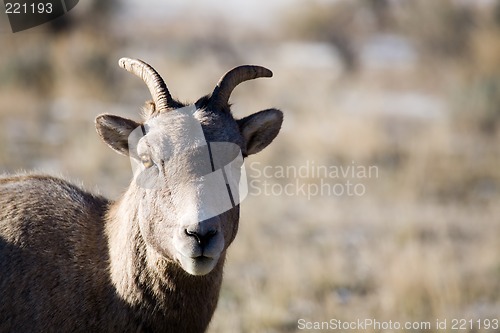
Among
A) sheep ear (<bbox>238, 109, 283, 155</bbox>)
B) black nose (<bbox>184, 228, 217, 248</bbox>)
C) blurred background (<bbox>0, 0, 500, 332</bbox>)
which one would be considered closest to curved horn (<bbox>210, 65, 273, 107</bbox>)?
sheep ear (<bbox>238, 109, 283, 155</bbox>)

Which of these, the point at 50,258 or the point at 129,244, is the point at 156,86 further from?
the point at 50,258

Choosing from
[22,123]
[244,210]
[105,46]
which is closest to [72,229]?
[244,210]

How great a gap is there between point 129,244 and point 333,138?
1102 centimetres

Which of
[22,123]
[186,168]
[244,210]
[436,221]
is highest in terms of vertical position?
[186,168]

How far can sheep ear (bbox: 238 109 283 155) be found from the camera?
5.52 meters

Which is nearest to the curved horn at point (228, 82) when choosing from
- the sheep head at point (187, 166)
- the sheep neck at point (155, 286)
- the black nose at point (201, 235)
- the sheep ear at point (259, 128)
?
the sheep head at point (187, 166)

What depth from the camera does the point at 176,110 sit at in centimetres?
515

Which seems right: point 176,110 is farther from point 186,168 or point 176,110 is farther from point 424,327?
point 424,327

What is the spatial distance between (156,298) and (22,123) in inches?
419

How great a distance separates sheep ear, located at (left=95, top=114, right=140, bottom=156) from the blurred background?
1.37 m

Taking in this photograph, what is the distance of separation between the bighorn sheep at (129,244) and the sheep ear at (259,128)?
Answer: 5cm

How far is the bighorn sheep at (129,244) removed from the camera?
4.87 metres

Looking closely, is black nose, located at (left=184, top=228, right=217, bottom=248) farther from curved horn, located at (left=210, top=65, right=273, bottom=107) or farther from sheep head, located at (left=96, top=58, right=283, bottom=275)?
curved horn, located at (left=210, top=65, right=273, bottom=107)

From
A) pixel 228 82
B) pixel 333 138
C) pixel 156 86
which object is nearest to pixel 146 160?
pixel 156 86
